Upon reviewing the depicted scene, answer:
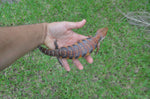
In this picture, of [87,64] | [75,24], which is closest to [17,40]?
[75,24]

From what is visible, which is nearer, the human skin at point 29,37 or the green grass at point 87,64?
the human skin at point 29,37

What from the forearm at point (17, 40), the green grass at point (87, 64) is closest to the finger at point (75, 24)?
the forearm at point (17, 40)

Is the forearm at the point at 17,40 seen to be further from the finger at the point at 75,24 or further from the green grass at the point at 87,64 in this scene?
the green grass at the point at 87,64

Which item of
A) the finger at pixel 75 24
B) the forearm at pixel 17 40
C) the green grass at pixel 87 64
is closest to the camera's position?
the forearm at pixel 17 40

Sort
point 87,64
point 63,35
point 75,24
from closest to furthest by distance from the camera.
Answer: point 75,24
point 63,35
point 87,64

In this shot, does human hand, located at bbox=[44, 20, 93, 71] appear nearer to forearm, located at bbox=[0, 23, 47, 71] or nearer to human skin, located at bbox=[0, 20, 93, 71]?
human skin, located at bbox=[0, 20, 93, 71]

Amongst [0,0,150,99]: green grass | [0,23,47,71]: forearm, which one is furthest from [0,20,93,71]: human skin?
[0,0,150,99]: green grass

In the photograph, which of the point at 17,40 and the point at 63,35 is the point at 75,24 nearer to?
the point at 63,35
